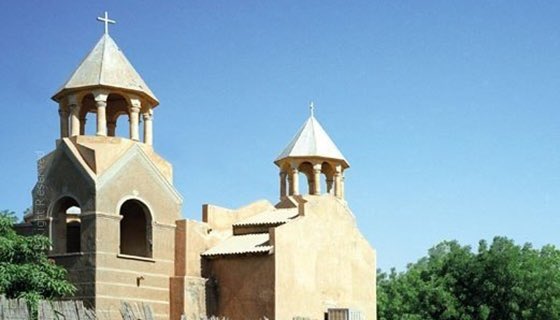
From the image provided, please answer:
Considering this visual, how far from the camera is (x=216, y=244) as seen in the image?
97.6ft

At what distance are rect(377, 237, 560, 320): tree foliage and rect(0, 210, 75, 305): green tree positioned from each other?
20.0 meters

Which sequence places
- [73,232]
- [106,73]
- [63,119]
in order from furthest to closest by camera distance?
[73,232]
[63,119]
[106,73]

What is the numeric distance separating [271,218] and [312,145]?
554 cm

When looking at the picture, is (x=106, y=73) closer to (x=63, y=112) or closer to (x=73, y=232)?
(x=63, y=112)

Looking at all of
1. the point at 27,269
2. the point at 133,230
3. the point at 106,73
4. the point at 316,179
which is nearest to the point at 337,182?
the point at 316,179

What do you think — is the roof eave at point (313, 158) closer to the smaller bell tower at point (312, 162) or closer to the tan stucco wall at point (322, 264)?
the smaller bell tower at point (312, 162)

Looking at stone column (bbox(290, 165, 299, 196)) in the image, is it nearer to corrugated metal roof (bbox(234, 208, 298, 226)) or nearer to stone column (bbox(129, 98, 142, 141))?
corrugated metal roof (bbox(234, 208, 298, 226))

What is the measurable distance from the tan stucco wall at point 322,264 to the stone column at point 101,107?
5.99 metres

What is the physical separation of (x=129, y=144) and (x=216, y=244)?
179 inches

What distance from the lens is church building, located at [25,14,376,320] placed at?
26.2 m

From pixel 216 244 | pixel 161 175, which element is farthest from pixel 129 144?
pixel 216 244

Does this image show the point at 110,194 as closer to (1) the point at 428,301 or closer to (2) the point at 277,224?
(2) the point at 277,224

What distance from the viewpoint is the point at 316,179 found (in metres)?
35.3

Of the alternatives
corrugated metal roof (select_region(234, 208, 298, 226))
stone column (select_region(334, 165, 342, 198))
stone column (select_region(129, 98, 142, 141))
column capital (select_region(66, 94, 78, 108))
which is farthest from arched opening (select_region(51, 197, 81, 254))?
stone column (select_region(334, 165, 342, 198))
